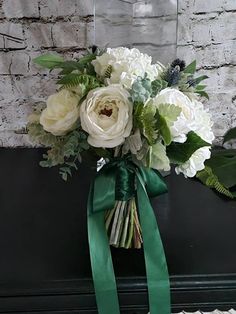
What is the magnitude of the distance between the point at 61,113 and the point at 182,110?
0.17 meters

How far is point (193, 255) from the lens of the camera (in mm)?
796

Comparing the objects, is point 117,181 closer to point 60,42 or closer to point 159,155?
point 159,155

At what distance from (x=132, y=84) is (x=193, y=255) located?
290 millimetres

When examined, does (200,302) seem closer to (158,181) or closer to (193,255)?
(193,255)

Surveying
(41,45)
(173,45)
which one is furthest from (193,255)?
(41,45)

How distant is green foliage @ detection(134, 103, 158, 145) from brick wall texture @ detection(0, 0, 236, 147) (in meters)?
0.60

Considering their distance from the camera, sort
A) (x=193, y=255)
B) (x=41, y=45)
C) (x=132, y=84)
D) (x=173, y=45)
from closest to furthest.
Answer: (x=132, y=84) → (x=193, y=255) → (x=173, y=45) → (x=41, y=45)

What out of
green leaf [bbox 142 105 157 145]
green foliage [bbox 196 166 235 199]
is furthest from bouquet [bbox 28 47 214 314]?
green foliage [bbox 196 166 235 199]

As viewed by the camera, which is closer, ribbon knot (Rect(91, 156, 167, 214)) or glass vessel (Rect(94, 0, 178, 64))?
ribbon knot (Rect(91, 156, 167, 214))

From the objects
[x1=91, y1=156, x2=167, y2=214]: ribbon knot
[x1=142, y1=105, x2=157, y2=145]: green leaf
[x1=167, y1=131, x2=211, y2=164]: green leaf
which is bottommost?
[x1=91, y1=156, x2=167, y2=214]: ribbon knot

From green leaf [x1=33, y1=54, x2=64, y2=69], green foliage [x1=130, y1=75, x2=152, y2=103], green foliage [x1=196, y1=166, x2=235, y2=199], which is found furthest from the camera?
green foliage [x1=196, y1=166, x2=235, y2=199]

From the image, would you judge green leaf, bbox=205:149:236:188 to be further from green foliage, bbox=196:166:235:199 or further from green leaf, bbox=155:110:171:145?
green leaf, bbox=155:110:171:145

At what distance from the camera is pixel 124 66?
0.72m

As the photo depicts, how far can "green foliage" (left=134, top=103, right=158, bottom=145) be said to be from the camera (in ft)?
2.26
